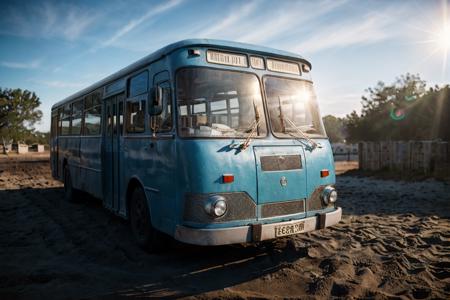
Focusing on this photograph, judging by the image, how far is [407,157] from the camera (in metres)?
18.7

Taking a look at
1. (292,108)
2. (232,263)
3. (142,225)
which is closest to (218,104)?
(292,108)

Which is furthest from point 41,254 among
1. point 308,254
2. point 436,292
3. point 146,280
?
point 436,292

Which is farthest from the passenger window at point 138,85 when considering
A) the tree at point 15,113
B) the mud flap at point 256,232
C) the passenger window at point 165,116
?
the tree at point 15,113

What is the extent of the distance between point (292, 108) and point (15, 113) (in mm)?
67427

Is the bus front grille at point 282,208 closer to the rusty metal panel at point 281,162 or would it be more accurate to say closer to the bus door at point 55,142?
the rusty metal panel at point 281,162

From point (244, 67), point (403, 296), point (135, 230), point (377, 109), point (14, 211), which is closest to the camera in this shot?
point (403, 296)

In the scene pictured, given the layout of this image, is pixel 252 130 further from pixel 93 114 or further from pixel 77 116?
pixel 77 116

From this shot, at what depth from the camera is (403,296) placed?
4129 millimetres

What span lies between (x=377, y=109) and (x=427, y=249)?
46.5m

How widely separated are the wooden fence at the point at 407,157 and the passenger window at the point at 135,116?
14899 mm

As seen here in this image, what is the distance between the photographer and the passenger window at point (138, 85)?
6.08m

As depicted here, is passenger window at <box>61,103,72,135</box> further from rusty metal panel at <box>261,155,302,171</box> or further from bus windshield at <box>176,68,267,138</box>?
rusty metal panel at <box>261,155,302,171</box>

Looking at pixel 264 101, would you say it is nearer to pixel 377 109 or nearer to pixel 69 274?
pixel 69 274

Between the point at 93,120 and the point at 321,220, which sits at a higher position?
the point at 93,120
